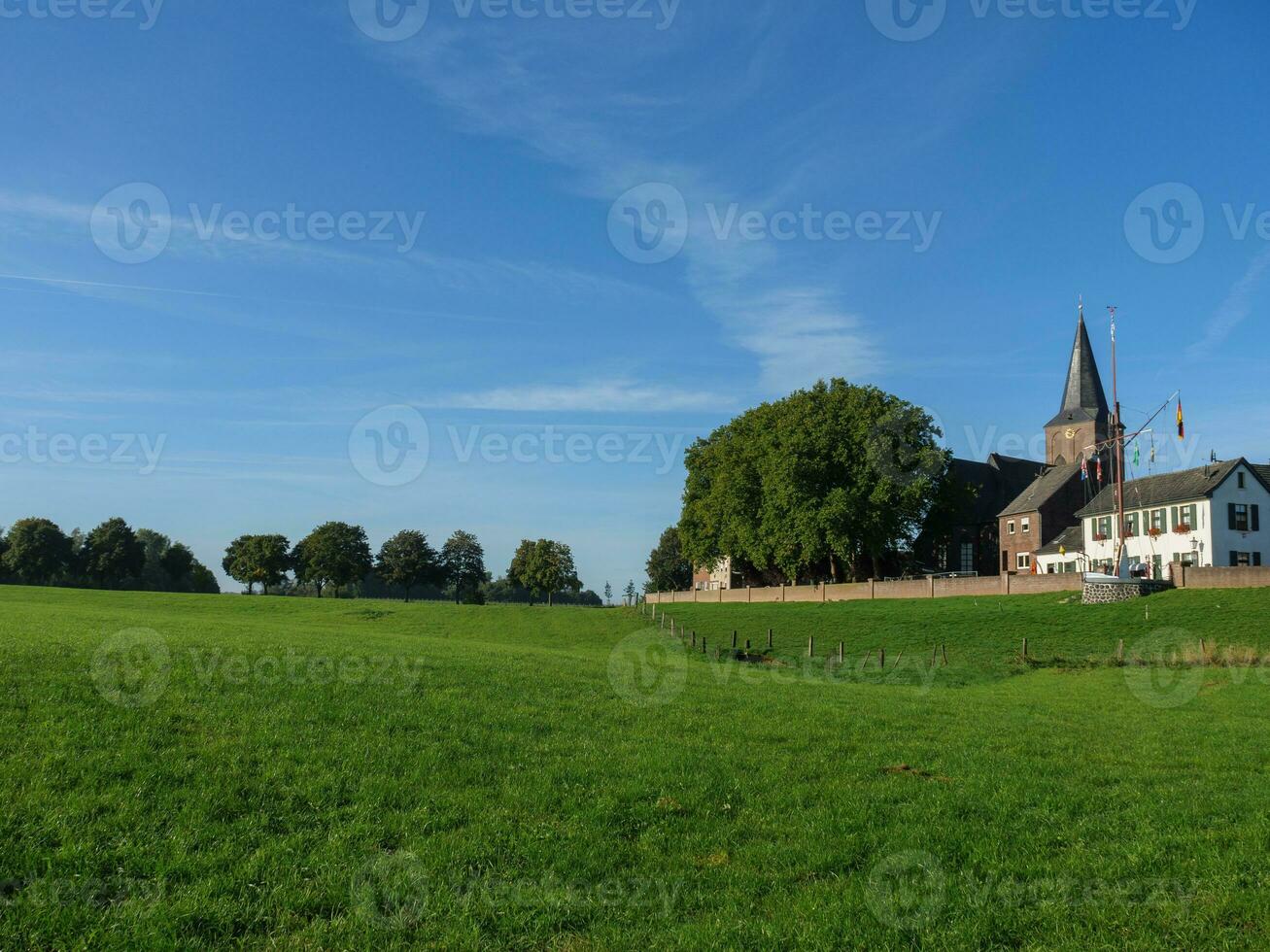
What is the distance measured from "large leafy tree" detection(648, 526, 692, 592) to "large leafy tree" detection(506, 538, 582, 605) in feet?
73.9

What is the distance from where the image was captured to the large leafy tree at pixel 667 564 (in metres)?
155

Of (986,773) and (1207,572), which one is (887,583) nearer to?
(1207,572)

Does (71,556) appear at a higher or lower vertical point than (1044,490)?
lower

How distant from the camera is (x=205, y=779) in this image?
36.0 feet

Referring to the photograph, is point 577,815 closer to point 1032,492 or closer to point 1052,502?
point 1052,502

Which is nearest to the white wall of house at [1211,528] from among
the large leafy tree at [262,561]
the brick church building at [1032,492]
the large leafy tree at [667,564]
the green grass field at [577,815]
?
the brick church building at [1032,492]

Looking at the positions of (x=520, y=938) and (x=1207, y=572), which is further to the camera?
(x=1207, y=572)

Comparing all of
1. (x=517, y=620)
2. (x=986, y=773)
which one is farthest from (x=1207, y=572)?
(x=986, y=773)

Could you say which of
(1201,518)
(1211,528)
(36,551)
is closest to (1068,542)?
(1201,518)

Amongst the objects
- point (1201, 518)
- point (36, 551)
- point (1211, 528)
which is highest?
point (1201, 518)

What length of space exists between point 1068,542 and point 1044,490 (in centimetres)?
736

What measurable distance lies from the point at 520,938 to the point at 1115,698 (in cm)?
2196

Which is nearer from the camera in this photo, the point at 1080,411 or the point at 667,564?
the point at 1080,411

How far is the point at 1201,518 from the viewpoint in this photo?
67.5 meters
